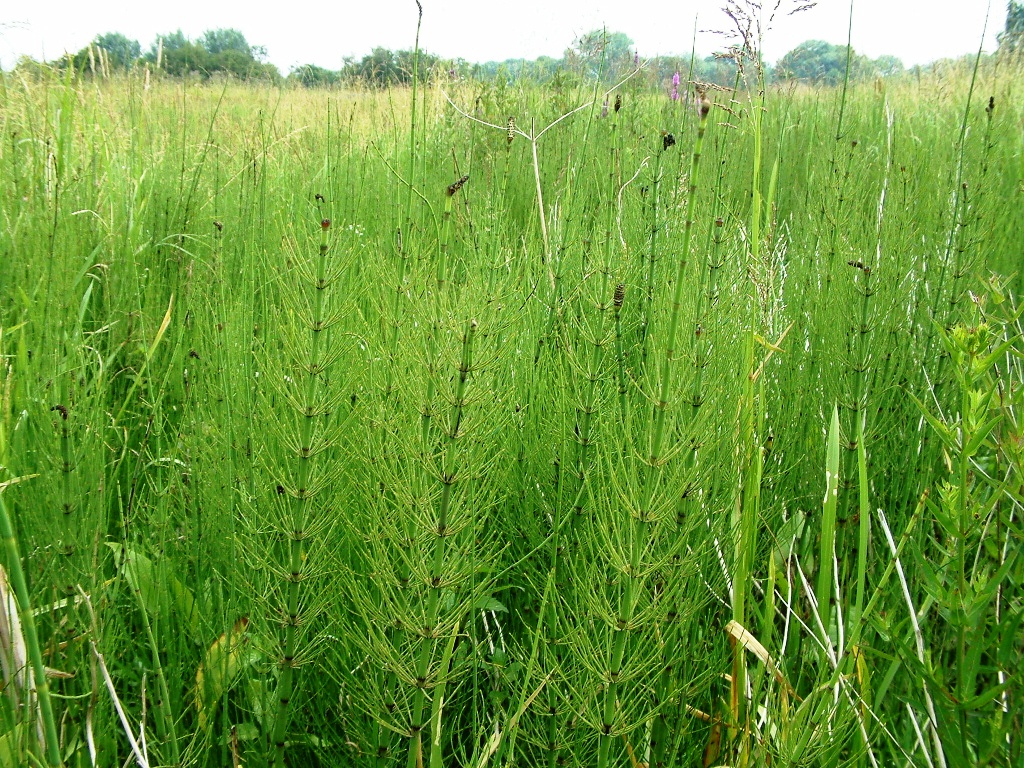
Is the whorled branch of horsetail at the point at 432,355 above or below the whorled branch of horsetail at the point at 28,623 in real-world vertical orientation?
above

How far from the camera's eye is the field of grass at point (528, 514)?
100cm

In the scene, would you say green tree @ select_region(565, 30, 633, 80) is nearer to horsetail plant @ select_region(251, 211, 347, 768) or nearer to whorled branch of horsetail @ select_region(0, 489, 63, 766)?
horsetail plant @ select_region(251, 211, 347, 768)

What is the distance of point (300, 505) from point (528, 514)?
431mm

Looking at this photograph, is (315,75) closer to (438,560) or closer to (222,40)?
(222,40)

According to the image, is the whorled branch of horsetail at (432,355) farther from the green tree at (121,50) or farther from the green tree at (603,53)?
the green tree at (121,50)

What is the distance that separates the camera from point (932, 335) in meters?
1.77

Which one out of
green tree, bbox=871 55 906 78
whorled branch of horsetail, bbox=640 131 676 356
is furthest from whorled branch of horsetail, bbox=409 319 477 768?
green tree, bbox=871 55 906 78

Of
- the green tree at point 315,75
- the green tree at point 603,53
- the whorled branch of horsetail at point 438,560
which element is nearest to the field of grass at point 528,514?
the whorled branch of horsetail at point 438,560

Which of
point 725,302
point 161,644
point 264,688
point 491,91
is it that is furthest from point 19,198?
point 491,91

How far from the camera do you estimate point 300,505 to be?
113 centimetres

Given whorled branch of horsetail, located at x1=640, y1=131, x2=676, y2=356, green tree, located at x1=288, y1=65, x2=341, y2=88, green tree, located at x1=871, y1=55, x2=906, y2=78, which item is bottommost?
whorled branch of horsetail, located at x1=640, y1=131, x2=676, y2=356

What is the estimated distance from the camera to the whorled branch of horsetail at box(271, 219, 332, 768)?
3.60 ft

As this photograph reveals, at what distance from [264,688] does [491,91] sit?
3729 millimetres

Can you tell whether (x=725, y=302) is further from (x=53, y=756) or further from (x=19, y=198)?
(x=19, y=198)
